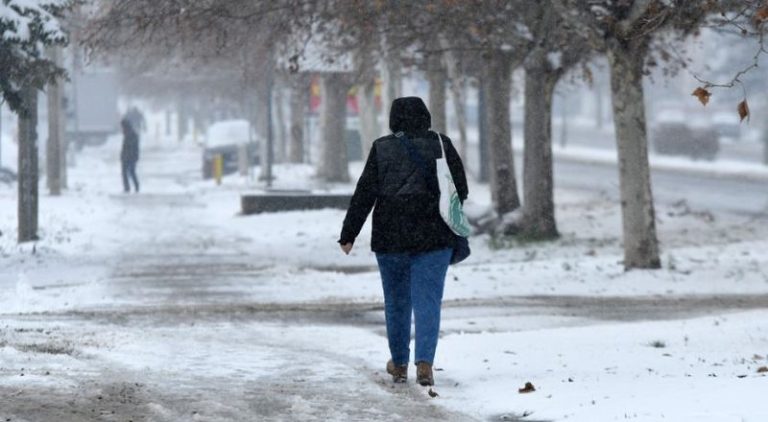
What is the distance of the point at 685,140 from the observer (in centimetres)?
6191

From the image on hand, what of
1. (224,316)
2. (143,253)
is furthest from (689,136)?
(224,316)

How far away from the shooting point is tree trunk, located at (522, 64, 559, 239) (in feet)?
75.5

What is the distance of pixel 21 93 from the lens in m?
18.7

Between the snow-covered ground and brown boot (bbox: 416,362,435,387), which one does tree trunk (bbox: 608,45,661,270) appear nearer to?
the snow-covered ground

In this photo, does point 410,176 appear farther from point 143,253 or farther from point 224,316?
point 143,253

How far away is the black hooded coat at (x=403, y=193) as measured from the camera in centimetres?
944

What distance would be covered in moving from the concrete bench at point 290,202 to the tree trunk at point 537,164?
6.01 meters

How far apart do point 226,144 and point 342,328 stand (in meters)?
38.0

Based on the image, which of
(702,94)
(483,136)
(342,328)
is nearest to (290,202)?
(483,136)

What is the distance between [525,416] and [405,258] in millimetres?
1463

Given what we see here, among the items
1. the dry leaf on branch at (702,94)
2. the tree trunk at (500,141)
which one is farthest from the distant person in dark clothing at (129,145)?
the dry leaf on branch at (702,94)

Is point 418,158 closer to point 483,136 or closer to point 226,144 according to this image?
point 483,136

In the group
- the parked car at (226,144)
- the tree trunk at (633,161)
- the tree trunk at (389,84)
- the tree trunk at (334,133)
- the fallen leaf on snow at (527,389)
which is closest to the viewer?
the fallen leaf on snow at (527,389)

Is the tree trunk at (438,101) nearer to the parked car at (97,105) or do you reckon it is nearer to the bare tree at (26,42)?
the bare tree at (26,42)
